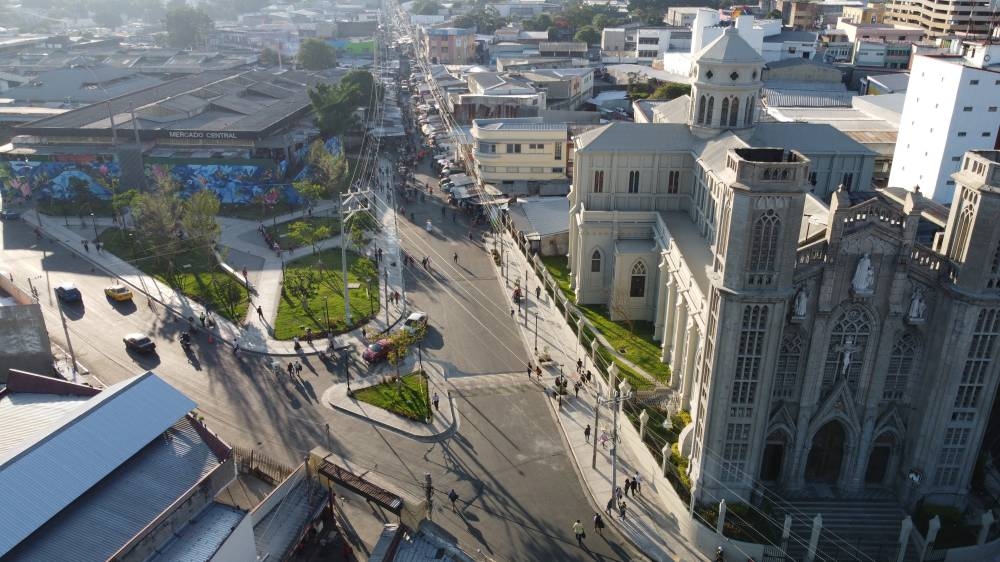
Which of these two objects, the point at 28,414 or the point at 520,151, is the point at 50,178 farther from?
the point at 28,414

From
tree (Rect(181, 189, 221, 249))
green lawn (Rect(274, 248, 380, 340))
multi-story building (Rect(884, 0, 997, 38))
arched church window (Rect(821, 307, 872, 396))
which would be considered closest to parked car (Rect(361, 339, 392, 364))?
green lawn (Rect(274, 248, 380, 340))

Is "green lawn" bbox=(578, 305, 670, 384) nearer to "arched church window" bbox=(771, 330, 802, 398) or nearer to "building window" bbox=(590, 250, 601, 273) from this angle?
"building window" bbox=(590, 250, 601, 273)

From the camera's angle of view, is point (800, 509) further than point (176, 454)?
Yes

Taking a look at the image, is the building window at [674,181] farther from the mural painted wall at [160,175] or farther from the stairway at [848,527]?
the mural painted wall at [160,175]

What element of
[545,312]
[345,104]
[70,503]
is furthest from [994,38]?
[70,503]

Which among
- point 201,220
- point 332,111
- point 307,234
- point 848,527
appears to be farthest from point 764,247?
point 332,111

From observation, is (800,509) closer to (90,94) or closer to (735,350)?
(735,350)
